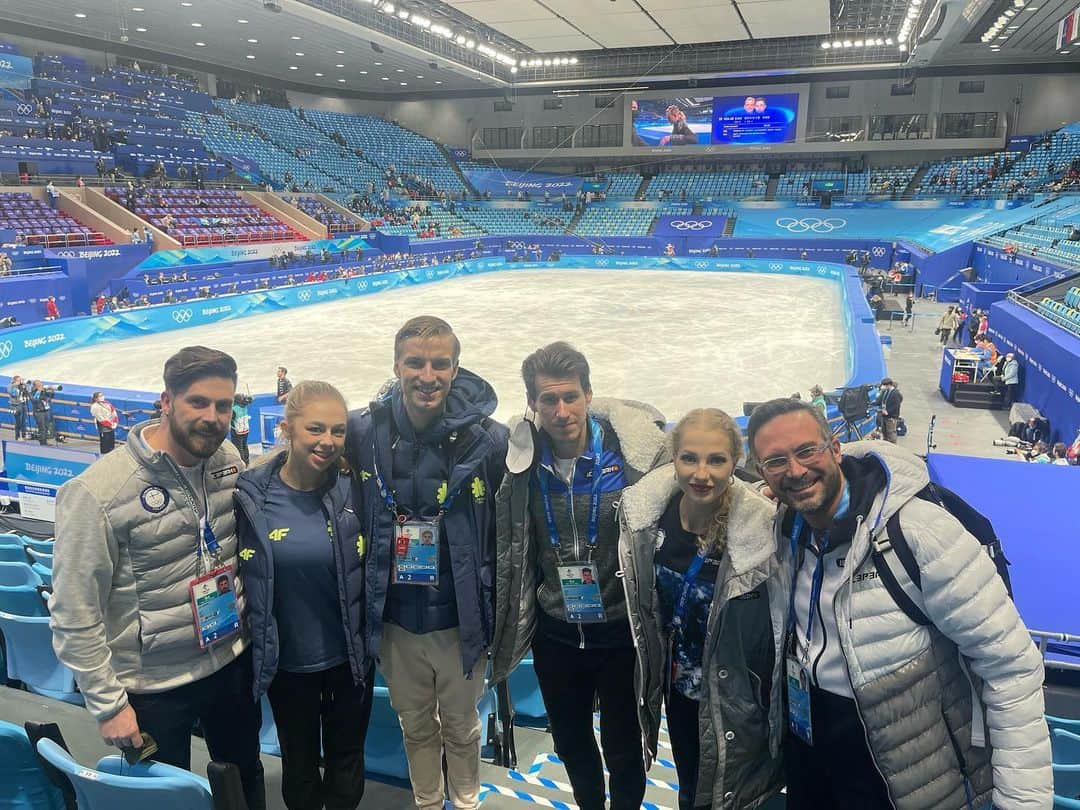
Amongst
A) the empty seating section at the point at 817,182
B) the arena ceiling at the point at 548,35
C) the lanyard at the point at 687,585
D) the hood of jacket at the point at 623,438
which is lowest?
the lanyard at the point at 687,585

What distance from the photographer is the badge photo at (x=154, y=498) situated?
6.64 feet

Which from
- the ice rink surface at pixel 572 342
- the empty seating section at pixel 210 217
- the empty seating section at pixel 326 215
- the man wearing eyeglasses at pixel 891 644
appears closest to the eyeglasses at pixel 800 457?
the man wearing eyeglasses at pixel 891 644

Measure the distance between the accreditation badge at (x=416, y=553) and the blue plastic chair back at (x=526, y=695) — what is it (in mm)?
1208

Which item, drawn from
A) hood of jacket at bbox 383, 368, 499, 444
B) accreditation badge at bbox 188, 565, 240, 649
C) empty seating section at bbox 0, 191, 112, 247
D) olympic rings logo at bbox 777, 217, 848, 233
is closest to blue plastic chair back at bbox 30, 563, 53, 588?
accreditation badge at bbox 188, 565, 240, 649

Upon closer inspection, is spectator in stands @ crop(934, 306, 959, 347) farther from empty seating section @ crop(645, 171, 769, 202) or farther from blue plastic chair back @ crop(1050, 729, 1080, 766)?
empty seating section @ crop(645, 171, 769, 202)

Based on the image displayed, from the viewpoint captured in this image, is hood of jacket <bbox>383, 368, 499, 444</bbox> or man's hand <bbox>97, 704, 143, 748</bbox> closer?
man's hand <bbox>97, 704, 143, 748</bbox>

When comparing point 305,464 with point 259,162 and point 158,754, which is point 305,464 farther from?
point 259,162

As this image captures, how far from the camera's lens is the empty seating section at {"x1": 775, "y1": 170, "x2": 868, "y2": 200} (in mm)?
39812

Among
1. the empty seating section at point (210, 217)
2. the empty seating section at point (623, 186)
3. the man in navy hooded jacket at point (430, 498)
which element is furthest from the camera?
the empty seating section at point (623, 186)

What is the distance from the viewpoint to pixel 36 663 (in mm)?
3084

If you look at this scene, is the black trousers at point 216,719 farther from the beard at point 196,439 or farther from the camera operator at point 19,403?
the camera operator at point 19,403

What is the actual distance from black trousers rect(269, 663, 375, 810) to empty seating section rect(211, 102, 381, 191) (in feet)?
126

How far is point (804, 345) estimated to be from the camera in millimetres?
Answer: 16094

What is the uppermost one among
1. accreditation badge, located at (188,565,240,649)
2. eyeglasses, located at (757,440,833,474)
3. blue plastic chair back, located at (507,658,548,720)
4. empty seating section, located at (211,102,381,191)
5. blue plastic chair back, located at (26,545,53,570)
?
empty seating section, located at (211,102,381,191)
